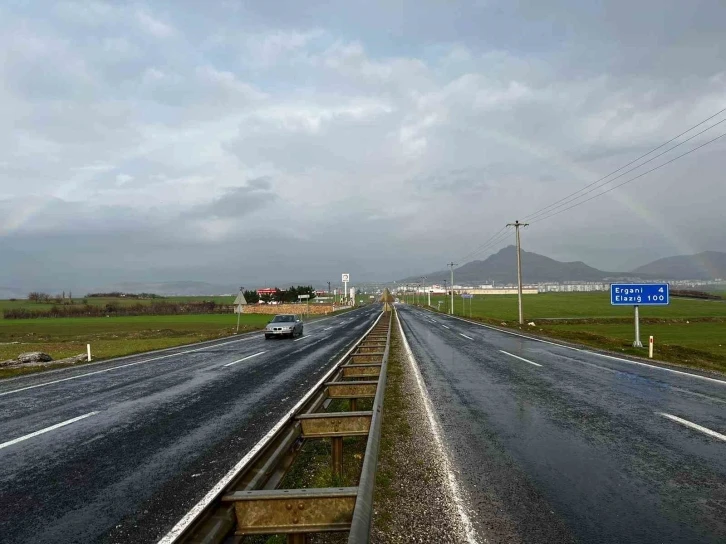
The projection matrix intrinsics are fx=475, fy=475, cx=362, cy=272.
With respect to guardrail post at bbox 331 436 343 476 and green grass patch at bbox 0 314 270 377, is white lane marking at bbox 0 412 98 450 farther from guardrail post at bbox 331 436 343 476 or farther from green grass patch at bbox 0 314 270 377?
green grass patch at bbox 0 314 270 377

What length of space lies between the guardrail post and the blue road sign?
887 inches

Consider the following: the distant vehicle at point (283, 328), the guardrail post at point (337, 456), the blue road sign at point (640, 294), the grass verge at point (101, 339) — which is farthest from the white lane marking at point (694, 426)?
the distant vehicle at point (283, 328)

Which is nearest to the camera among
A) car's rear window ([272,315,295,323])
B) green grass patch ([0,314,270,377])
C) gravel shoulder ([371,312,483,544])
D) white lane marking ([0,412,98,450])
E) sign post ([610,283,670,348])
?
gravel shoulder ([371,312,483,544])

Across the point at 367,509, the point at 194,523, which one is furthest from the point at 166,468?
the point at 367,509

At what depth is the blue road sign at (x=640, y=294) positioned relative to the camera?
24.2 metres

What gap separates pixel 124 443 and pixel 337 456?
3.99 meters

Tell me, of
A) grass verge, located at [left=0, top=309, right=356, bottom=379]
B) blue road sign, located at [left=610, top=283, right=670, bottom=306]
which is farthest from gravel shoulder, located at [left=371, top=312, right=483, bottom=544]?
A: blue road sign, located at [left=610, top=283, right=670, bottom=306]

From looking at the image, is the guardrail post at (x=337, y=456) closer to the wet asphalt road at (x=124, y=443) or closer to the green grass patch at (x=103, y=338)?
the wet asphalt road at (x=124, y=443)

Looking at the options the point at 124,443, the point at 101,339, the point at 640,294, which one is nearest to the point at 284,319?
the point at 101,339

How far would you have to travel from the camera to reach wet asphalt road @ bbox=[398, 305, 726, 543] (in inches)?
179

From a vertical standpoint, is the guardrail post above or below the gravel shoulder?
above

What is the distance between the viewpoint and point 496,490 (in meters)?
5.41

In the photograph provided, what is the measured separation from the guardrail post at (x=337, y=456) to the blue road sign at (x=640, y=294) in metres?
22.5

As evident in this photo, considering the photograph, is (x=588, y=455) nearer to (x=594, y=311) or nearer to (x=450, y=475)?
(x=450, y=475)
